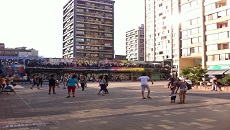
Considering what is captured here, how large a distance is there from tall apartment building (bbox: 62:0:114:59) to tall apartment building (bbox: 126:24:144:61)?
34.8 m

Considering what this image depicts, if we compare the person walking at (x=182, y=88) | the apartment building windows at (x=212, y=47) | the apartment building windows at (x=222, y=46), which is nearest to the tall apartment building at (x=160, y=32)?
the apartment building windows at (x=212, y=47)

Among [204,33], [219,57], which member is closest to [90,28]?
[204,33]

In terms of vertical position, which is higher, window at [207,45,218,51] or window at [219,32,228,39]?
window at [219,32,228,39]

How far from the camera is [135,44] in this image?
5354 inches

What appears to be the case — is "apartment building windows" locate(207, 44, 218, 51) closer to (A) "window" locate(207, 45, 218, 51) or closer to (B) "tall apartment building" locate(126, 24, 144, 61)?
(A) "window" locate(207, 45, 218, 51)

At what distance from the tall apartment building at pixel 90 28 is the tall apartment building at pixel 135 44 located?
34.8m

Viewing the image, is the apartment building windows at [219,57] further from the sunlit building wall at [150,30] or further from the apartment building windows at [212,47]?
the sunlit building wall at [150,30]

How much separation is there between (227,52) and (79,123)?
42030 mm

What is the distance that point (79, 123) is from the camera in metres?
6.88

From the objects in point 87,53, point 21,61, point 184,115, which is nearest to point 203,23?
Answer: point 21,61

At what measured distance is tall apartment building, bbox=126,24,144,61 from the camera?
13288cm

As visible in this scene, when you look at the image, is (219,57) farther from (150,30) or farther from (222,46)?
(150,30)

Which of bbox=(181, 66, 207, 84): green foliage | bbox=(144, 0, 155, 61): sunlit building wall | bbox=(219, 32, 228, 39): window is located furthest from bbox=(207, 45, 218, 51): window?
bbox=(144, 0, 155, 61): sunlit building wall

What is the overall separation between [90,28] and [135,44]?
45072 mm
